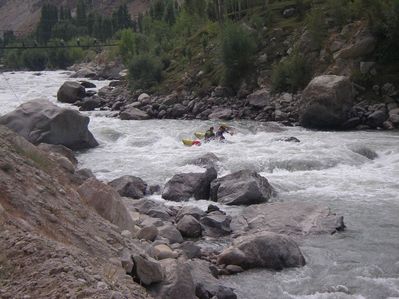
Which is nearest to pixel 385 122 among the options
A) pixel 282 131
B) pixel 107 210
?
pixel 282 131

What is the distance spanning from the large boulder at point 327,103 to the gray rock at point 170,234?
19.1 m

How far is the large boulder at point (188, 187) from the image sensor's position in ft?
58.9

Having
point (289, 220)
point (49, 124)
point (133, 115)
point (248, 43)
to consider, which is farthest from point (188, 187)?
point (248, 43)

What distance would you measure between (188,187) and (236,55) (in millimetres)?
23369

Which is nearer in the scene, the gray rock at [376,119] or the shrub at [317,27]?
the gray rock at [376,119]

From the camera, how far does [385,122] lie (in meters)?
29.9

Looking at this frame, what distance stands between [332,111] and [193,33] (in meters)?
32.3

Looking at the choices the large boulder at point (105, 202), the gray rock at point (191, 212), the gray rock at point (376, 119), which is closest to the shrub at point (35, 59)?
the gray rock at point (376, 119)

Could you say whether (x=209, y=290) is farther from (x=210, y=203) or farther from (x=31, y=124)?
(x=31, y=124)

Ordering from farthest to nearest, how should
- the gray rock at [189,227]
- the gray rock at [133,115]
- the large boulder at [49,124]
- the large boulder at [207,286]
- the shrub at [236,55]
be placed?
the shrub at [236,55] < the gray rock at [133,115] < the large boulder at [49,124] < the gray rock at [189,227] < the large boulder at [207,286]

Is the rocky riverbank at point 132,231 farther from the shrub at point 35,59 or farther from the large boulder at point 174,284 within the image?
the shrub at point 35,59

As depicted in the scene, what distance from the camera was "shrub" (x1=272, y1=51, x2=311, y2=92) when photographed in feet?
117

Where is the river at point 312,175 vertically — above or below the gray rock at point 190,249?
below

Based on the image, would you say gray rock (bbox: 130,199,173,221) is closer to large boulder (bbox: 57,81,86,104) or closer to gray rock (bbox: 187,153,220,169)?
gray rock (bbox: 187,153,220,169)
